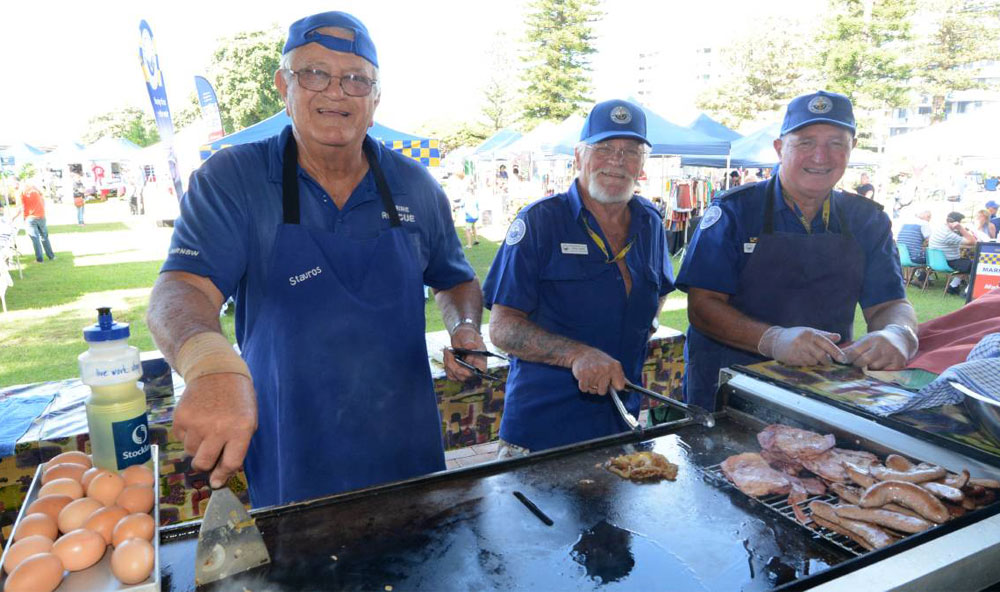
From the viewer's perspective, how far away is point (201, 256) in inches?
70.1

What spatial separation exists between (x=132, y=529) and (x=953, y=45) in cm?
4156

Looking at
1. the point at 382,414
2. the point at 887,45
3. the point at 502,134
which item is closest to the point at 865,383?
the point at 382,414

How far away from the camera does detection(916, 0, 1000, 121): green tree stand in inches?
1235

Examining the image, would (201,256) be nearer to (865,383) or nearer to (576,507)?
(576,507)

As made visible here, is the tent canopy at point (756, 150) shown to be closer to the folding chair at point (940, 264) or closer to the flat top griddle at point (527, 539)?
the folding chair at point (940, 264)

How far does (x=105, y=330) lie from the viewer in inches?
51.0

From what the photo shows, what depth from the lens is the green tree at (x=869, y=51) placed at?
2917 cm

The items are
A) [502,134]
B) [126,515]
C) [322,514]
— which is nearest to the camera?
[126,515]

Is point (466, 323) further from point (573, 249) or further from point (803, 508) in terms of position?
point (803, 508)

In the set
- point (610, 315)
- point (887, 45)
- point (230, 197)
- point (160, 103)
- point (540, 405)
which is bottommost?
point (540, 405)

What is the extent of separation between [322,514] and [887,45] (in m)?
37.0

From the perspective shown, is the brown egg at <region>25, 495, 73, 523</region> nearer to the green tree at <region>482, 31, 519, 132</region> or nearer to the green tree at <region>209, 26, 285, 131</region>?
the green tree at <region>209, 26, 285, 131</region>

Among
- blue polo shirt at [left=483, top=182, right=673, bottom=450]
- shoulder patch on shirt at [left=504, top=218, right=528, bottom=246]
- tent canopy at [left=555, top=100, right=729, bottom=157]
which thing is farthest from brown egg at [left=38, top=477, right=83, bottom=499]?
tent canopy at [left=555, top=100, right=729, bottom=157]

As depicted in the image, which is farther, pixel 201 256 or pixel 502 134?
pixel 502 134
